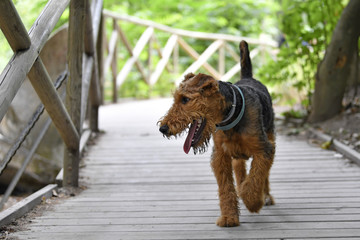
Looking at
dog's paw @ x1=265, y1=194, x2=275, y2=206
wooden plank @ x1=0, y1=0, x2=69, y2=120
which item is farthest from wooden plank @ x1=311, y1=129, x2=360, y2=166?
wooden plank @ x1=0, y1=0, x2=69, y2=120

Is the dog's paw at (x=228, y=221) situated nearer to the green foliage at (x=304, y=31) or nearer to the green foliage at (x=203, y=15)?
the green foliage at (x=304, y=31)

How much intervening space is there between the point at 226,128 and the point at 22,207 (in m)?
1.67

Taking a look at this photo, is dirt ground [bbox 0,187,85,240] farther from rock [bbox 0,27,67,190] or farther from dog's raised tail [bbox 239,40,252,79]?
dog's raised tail [bbox 239,40,252,79]

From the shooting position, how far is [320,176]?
471 centimetres

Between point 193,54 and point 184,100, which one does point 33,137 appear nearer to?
point 184,100

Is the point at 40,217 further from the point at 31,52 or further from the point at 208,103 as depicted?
the point at 208,103

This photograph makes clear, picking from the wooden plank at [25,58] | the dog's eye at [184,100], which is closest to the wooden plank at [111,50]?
the wooden plank at [25,58]

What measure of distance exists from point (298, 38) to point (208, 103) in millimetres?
4138

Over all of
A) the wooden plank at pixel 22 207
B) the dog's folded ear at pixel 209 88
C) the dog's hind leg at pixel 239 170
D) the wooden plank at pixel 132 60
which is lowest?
the wooden plank at pixel 132 60

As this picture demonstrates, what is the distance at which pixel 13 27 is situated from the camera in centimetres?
288

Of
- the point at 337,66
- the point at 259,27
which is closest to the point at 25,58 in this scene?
the point at 337,66

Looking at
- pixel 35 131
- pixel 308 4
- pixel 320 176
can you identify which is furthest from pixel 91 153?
pixel 308 4

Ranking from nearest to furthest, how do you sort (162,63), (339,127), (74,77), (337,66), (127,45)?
(74,77), (339,127), (337,66), (127,45), (162,63)

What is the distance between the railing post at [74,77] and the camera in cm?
431
